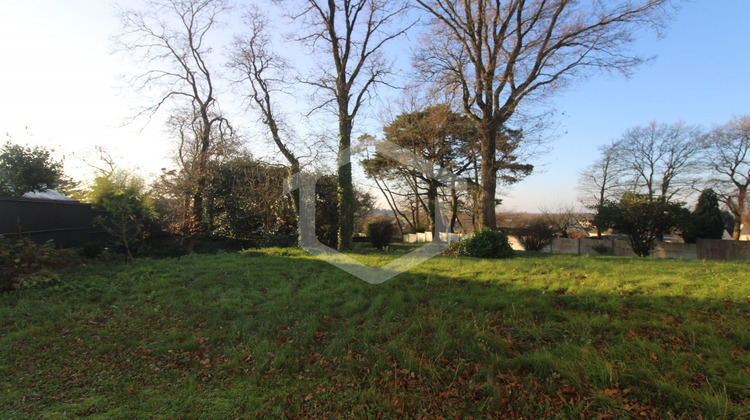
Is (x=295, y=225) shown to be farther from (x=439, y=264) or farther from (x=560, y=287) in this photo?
(x=560, y=287)

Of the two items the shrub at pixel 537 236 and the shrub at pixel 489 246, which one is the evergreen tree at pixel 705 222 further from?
the shrub at pixel 489 246

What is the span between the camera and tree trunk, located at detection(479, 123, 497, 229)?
946 centimetres

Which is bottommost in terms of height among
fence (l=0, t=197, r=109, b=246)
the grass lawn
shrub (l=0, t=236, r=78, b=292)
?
the grass lawn

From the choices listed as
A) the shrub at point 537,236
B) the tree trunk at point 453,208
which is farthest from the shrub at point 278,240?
the tree trunk at point 453,208

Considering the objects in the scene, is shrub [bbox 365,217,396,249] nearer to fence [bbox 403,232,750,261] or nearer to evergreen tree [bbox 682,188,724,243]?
fence [bbox 403,232,750,261]

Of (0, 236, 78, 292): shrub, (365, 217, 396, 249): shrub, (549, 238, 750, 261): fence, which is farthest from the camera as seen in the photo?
(365, 217, 396, 249): shrub

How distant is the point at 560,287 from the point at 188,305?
508cm

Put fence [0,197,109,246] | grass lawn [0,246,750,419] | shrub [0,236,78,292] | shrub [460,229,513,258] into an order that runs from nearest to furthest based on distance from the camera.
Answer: grass lawn [0,246,750,419] → shrub [0,236,78,292] → fence [0,197,109,246] → shrub [460,229,513,258]

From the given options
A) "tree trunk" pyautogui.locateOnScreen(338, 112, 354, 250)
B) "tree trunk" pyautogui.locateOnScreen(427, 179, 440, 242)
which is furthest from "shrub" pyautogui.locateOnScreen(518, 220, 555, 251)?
"tree trunk" pyautogui.locateOnScreen(338, 112, 354, 250)

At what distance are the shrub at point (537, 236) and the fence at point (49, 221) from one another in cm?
1490

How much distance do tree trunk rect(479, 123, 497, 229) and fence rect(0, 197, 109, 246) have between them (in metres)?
10.7

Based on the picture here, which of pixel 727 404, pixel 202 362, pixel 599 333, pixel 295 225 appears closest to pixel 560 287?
pixel 599 333

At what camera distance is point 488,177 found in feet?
31.5

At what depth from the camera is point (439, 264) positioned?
650cm
